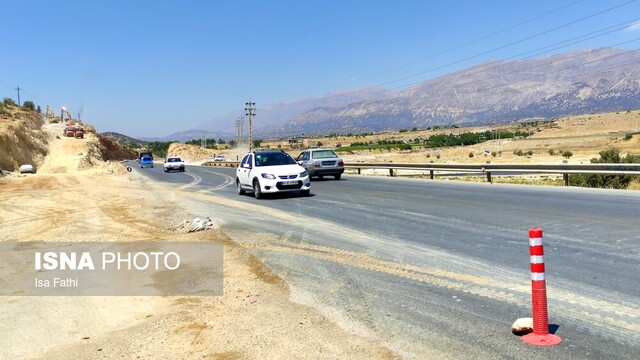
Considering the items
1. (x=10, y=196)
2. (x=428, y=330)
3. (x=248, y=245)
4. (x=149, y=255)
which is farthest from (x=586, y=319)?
(x=10, y=196)

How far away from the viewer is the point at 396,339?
15.7 ft

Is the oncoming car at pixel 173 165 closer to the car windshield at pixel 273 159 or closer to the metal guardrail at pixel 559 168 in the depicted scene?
the metal guardrail at pixel 559 168

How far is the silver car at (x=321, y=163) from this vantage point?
28997 millimetres

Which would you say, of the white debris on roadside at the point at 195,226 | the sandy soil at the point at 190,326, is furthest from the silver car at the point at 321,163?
the sandy soil at the point at 190,326

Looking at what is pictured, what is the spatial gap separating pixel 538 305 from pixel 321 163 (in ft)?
80.5

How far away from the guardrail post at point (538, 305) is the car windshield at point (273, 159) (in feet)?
51.5

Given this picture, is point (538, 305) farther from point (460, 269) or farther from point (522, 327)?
point (460, 269)

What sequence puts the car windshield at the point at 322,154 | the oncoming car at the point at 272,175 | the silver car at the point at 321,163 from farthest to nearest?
the car windshield at the point at 322,154 → the silver car at the point at 321,163 → the oncoming car at the point at 272,175

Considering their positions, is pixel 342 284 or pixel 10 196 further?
pixel 10 196

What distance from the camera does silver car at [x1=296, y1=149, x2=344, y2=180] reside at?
2900 cm

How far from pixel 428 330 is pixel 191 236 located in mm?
6845

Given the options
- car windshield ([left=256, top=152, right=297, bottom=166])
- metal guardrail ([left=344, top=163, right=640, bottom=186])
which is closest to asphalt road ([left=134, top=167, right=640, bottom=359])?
car windshield ([left=256, top=152, right=297, bottom=166])

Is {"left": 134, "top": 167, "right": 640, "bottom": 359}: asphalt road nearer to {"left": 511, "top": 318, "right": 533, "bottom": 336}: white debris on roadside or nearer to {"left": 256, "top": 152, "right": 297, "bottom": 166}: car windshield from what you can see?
A: {"left": 511, "top": 318, "right": 533, "bottom": 336}: white debris on roadside

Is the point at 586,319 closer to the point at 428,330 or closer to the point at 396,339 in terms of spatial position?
the point at 428,330
